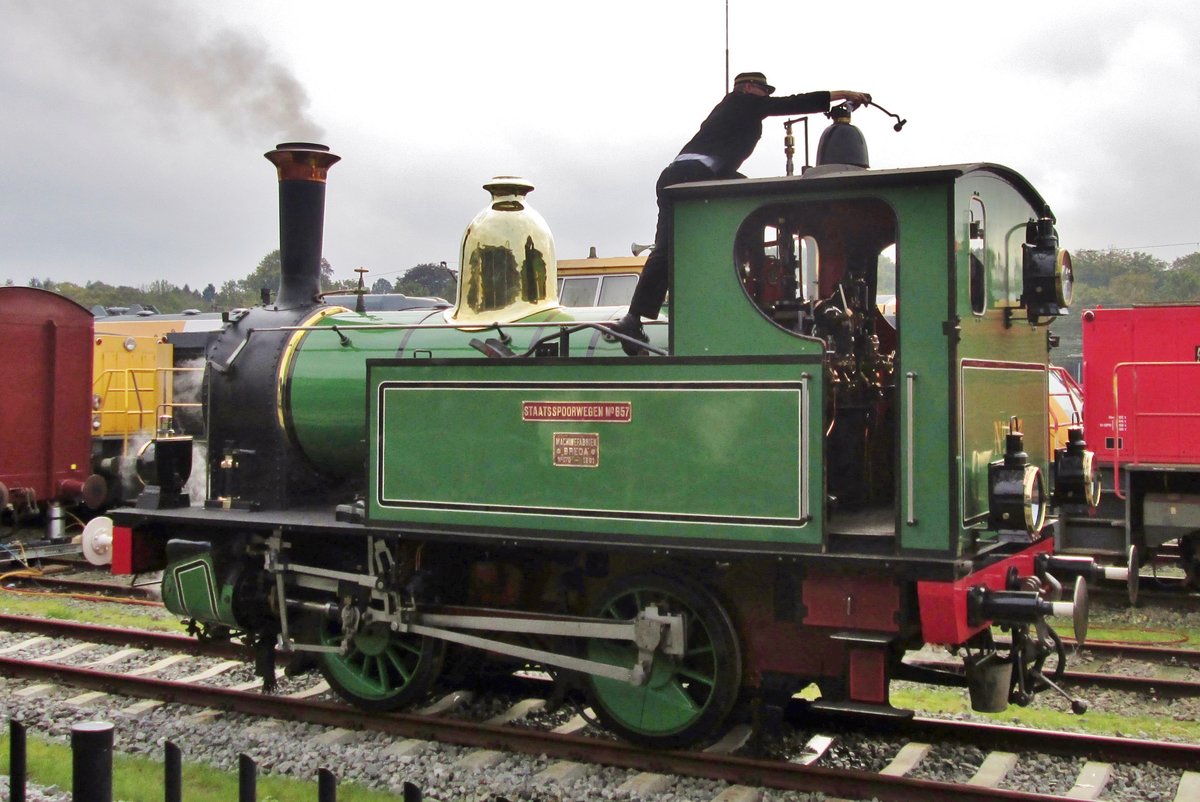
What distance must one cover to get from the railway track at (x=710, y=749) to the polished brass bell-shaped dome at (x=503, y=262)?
7.42ft

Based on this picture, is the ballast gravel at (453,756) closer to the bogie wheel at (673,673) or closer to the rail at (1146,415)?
the bogie wheel at (673,673)

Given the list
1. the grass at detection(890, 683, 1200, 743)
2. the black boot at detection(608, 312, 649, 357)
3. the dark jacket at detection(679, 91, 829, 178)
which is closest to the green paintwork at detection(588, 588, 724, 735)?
the black boot at detection(608, 312, 649, 357)

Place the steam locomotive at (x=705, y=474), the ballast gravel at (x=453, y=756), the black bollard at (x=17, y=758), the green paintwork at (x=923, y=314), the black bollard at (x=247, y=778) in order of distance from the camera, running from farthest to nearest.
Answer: the ballast gravel at (x=453, y=756) < the steam locomotive at (x=705, y=474) < the green paintwork at (x=923, y=314) < the black bollard at (x=17, y=758) < the black bollard at (x=247, y=778)

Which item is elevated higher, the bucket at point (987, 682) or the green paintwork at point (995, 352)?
the green paintwork at point (995, 352)

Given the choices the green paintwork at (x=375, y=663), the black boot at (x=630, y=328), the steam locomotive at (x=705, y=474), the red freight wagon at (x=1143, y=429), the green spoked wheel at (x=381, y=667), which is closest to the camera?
the steam locomotive at (x=705, y=474)

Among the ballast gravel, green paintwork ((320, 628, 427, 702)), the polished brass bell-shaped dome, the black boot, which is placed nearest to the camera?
the ballast gravel

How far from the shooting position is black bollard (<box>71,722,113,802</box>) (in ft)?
10.9

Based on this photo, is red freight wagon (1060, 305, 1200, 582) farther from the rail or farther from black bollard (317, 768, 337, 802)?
black bollard (317, 768, 337, 802)

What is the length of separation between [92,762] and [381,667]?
3.14m

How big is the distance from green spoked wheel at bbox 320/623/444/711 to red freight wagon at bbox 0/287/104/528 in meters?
7.81

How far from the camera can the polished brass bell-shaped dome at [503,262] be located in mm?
6508

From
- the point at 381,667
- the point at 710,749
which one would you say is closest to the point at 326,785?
the point at 710,749

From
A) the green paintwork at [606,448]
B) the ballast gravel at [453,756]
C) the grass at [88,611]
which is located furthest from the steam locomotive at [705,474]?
the grass at [88,611]

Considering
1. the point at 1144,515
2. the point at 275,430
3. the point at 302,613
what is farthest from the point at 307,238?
the point at 1144,515
